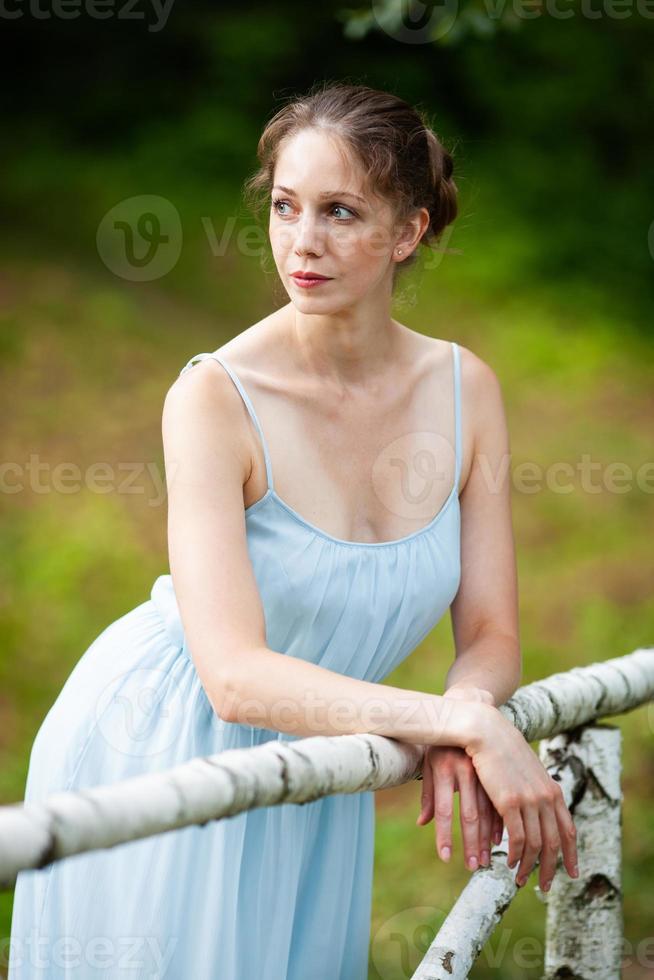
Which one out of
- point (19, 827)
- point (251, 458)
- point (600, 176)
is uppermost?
point (600, 176)

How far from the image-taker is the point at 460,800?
1316 mm

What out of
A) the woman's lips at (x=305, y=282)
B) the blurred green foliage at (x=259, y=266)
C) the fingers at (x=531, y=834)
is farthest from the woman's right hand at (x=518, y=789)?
the blurred green foliage at (x=259, y=266)

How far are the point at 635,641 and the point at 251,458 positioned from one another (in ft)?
11.7

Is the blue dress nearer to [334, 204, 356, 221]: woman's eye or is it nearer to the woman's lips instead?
the woman's lips

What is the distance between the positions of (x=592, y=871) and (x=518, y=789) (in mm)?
412

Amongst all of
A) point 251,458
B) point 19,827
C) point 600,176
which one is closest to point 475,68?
point 600,176

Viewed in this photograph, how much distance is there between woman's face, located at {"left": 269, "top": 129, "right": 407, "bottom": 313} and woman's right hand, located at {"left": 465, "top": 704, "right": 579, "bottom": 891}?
0.57 meters

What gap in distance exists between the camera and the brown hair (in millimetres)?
1553

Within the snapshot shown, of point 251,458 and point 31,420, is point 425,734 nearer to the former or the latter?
point 251,458

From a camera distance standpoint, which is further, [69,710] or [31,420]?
[31,420]

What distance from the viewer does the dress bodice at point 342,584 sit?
155 cm

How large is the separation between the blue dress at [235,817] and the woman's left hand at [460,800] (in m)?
0.30

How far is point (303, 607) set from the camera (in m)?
1.56

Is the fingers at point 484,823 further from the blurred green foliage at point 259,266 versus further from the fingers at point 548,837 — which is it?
the blurred green foliage at point 259,266
